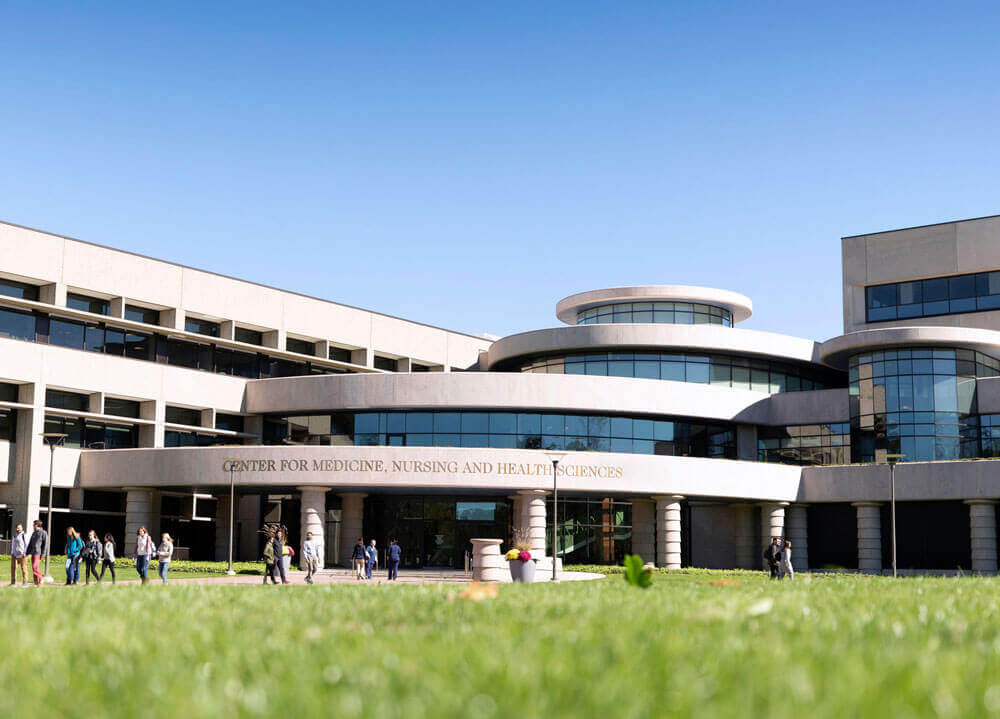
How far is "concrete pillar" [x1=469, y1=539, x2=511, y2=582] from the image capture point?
145ft

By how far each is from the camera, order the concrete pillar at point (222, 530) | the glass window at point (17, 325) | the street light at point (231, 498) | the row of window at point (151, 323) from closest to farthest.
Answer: the street light at point (231, 498) < the glass window at point (17, 325) < the row of window at point (151, 323) < the concrete pillar at point (222, 530)

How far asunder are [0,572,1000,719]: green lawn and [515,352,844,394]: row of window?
49036 mm

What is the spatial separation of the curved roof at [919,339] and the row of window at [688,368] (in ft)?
14.3

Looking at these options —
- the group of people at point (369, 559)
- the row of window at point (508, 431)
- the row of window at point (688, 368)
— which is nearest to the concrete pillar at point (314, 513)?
the group of people at point (369, 559)

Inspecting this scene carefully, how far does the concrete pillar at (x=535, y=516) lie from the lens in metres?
51.2

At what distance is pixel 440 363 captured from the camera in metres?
69.2

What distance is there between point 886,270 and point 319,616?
65365 mm

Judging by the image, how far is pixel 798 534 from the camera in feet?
189

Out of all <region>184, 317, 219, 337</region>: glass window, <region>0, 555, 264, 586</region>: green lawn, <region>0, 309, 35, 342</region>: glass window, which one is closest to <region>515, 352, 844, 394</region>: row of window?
<region>184, 317, 219, 337</region>: glass window

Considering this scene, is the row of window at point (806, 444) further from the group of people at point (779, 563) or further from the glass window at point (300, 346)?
the glass window at point (300, 346)

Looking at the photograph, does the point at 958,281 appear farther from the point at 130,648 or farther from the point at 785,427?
the point at 130,648

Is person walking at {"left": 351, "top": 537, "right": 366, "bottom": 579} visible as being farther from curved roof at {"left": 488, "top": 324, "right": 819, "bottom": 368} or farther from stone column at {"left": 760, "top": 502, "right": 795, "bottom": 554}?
stone column at {"left": 760, "top": 502, "right": 795, "bottom": 554}

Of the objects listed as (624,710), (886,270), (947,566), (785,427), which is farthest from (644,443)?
(624,710)

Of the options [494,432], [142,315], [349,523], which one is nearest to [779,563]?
[494,432]
